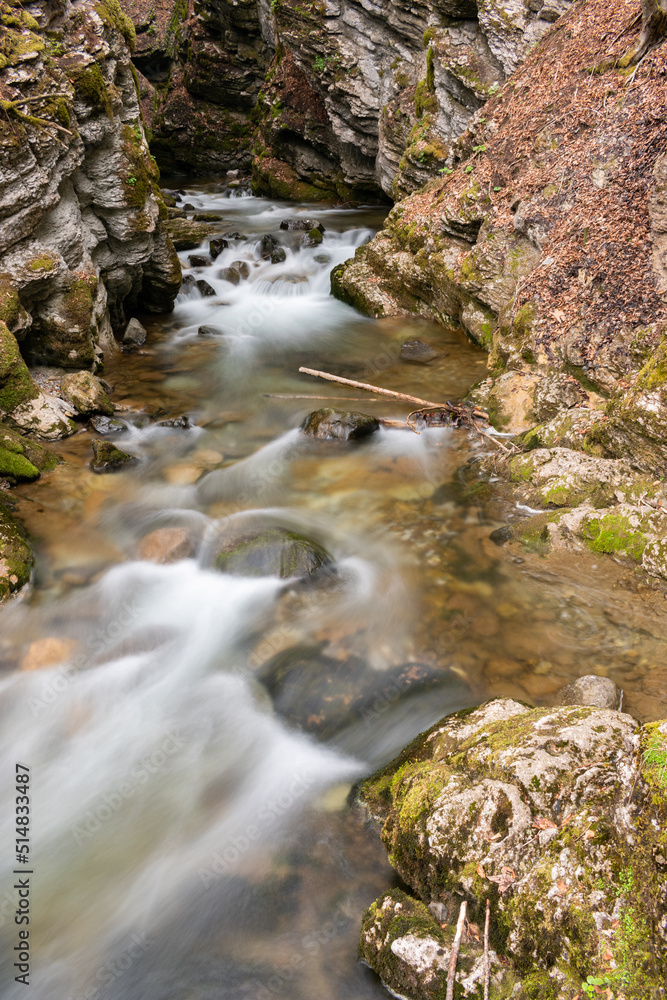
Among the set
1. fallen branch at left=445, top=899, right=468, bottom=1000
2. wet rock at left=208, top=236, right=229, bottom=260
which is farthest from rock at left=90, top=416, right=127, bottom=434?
wet rock at left=208, top=236, right=229, bottom=260

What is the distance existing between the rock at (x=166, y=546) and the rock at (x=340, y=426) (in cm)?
229

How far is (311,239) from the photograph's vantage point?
46.3 ft

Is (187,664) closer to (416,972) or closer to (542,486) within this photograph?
(416,972)

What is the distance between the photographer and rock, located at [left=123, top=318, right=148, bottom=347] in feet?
31.9

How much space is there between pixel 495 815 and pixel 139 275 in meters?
9.90

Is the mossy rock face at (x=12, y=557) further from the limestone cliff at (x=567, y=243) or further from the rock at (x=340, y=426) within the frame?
the limestone cliff at (x=567, y=243)

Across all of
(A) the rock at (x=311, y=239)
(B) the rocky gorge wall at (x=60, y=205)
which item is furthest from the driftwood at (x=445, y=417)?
(A) the rock at (x=311, y=239)

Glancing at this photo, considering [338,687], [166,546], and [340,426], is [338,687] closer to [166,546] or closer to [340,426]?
[166,546]

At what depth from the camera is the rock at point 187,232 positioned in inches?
547

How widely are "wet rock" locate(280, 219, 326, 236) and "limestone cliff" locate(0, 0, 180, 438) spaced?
607 centimetres

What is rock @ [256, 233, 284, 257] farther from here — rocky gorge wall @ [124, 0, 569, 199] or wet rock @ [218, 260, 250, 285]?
rocky gorge wall @ [124, 0, 569, 199]

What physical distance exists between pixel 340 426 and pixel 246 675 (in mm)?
3552

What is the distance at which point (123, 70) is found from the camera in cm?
859

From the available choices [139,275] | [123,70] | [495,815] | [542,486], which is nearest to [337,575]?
[542,486]
